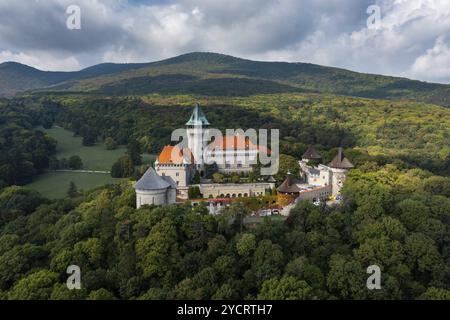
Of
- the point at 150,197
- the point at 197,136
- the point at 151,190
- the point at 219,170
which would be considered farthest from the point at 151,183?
the point at 219,170

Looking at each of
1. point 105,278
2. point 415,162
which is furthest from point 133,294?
point 415,162

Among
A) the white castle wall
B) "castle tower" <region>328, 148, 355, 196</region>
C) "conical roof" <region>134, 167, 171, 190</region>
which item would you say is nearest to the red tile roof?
"conical roof" <region>134, 167, 171, 190</region>

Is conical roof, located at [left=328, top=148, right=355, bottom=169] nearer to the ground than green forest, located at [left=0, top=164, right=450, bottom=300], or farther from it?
farther from it

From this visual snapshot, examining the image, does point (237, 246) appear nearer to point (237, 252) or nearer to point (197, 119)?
point (237, 252)

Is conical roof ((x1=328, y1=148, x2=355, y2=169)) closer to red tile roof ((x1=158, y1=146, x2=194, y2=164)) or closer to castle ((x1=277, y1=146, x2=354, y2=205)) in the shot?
castle ((x1=277, y1=146, x2=354, y2=205))

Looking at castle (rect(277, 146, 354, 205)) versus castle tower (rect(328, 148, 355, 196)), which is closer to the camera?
castle (rect(277, 146, 354, 205))

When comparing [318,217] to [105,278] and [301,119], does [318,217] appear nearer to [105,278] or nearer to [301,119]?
[105,278]

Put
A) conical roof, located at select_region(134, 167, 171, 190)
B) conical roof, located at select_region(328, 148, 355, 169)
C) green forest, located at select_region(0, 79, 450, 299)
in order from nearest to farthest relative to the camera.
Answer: green forest, located at select_region(0, 79, 450, 299), conical roof, located at select_region(134, 167, 171, 190), conical roof, located at select_region(328, 148, 355, 169)

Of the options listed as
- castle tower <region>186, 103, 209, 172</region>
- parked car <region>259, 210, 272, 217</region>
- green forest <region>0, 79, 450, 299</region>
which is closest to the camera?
green forest <region>0, 79, 450, 299</region>
